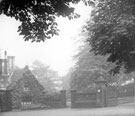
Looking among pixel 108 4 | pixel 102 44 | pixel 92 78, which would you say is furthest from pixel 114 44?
pixel 92 78

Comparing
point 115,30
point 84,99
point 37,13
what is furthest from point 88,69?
point 37,13

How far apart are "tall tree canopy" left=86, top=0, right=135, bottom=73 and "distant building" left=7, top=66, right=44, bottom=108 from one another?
69.0ft

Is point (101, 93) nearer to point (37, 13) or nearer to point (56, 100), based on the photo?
point (56, 100)

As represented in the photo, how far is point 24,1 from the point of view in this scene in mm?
8477

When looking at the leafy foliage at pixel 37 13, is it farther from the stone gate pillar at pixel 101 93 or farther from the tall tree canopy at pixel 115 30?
the stone gate pillar at pixel 101 93

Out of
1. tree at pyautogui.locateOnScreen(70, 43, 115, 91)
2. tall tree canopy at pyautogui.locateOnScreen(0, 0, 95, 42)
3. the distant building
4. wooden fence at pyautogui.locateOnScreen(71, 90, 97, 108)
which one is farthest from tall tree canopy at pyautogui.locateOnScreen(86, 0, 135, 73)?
tree at pyautogui.locateOnScreen(70, 43, 115, 91)

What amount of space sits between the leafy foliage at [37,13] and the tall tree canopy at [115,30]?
9234 millimetres

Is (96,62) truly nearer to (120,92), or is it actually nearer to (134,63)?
(120,92)

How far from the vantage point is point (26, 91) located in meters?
42.3

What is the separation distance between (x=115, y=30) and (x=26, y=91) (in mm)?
24856

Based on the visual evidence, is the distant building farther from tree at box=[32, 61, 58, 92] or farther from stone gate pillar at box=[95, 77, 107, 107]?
tree at box=[32, 61, 58, 92]

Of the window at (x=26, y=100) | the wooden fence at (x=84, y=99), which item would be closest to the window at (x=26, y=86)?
the window at (x=26, y=100)

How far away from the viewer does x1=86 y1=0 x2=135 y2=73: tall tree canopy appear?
756 inches

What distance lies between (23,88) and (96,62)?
1263cm
